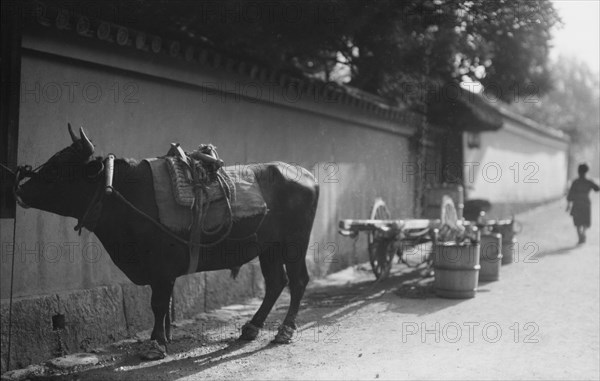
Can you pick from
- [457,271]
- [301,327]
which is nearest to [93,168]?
[301,327]

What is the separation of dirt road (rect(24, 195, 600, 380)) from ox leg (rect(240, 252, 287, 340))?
0.18 metres

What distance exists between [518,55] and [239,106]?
9130 mm

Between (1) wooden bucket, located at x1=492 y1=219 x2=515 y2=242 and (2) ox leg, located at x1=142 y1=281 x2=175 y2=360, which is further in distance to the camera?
(1) wooden bucket, located at x1=492 y1=219 x2=515 y2=242

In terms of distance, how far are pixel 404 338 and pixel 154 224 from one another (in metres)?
2.92

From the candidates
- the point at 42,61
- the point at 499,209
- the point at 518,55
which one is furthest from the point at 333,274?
the point at 499,209

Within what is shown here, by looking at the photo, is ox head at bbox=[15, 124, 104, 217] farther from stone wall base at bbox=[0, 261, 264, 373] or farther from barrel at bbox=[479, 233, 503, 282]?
barrel at bbox=[479, 233, 503, 282]

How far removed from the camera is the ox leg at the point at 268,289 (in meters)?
6.45

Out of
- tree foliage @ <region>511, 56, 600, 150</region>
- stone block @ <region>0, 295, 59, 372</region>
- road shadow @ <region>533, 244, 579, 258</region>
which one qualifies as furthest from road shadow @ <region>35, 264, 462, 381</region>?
tree foliage @ <region>511, 56, 600, 150</region>

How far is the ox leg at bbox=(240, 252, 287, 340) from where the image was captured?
21.1 feet

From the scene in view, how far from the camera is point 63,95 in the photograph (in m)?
6.16

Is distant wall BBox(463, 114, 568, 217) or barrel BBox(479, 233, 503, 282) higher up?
distant wall BBox(463, 114, 568, 217)

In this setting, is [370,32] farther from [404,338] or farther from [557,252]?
[557,252]

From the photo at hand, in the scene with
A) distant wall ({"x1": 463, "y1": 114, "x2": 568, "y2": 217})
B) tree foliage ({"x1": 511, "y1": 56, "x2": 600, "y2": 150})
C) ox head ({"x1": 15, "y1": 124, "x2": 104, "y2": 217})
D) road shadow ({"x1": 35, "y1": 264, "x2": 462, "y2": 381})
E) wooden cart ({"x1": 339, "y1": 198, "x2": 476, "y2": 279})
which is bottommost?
road shadow ({"x1": 35, "y1": 264, "x2": 462, "y2": 381})

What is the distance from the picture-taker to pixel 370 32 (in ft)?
33.8
